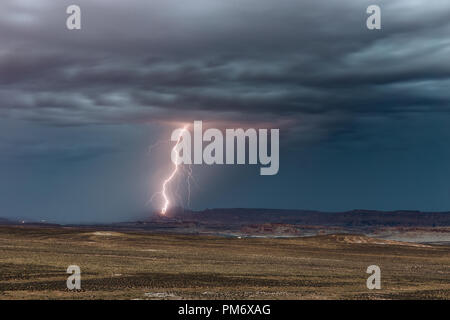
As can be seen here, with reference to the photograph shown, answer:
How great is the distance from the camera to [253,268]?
5862 centimetres

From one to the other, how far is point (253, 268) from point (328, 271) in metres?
8.28

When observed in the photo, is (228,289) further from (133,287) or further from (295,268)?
(295,268)

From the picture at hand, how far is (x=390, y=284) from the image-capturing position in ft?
149

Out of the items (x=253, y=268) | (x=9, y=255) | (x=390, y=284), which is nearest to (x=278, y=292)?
(x=390, y=284)

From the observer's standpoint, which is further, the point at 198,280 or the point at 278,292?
the point at 198,280
